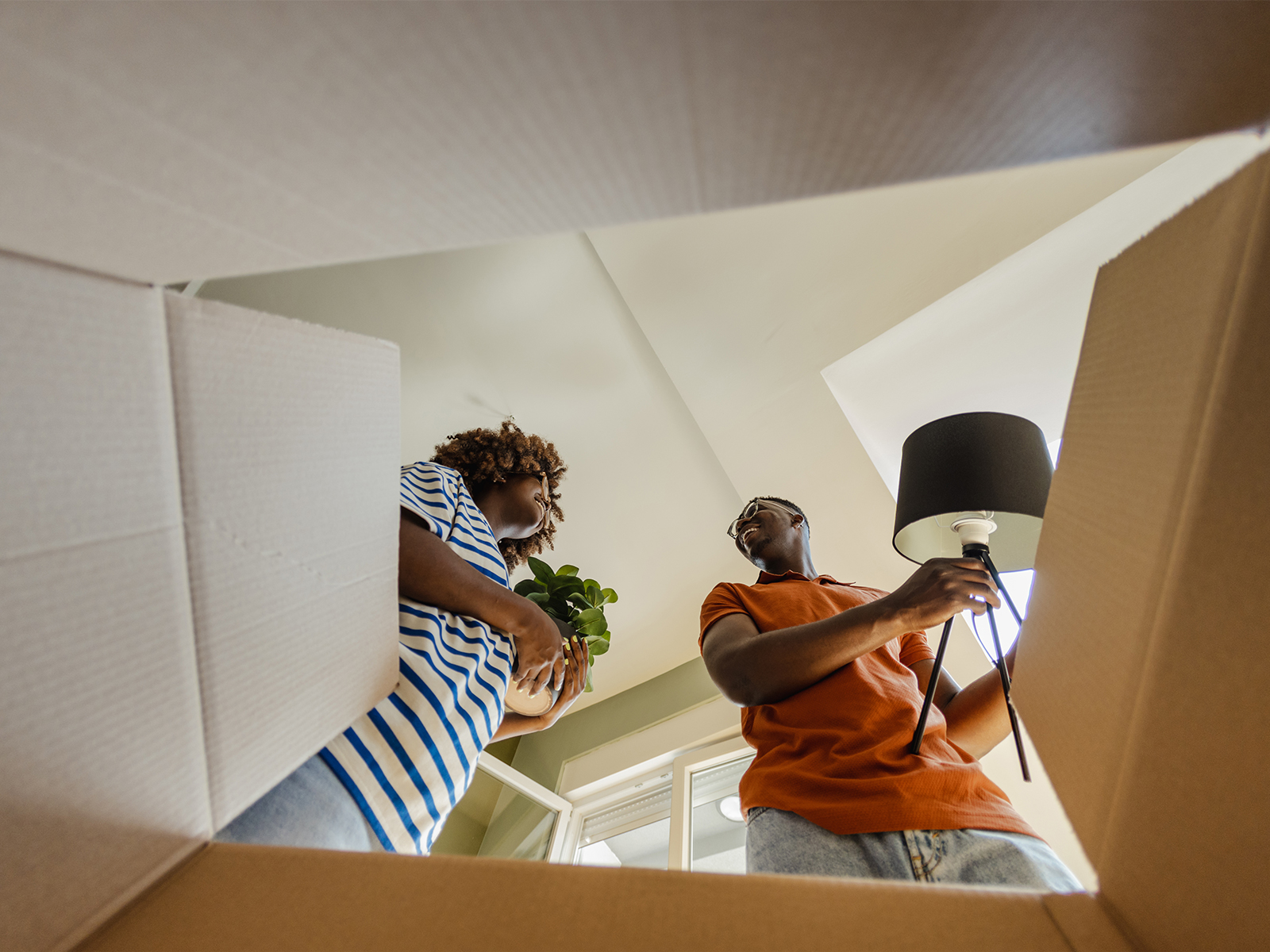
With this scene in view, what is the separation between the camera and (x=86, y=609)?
243 millimetres

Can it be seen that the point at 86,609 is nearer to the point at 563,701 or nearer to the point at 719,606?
the point at 563,701

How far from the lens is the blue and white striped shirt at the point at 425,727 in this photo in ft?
1.47

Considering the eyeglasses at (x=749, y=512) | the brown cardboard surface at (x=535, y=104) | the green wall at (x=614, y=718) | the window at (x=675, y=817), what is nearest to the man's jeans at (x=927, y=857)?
the brown cardboard surface at (x=535, y=104)

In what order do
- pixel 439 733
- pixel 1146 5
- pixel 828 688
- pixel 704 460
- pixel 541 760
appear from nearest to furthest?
pixel 1146 5
pixel 439 733
pixel 828 688
pixel 704 460
pixel 541 760

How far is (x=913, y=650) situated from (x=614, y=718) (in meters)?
1.98

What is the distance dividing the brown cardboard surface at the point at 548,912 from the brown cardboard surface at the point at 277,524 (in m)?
0.06

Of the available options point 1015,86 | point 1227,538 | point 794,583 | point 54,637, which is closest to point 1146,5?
point 1015,86

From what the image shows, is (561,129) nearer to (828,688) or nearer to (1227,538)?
(1227,538)

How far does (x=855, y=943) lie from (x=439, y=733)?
40 cm

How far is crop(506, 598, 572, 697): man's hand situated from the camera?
0.72m

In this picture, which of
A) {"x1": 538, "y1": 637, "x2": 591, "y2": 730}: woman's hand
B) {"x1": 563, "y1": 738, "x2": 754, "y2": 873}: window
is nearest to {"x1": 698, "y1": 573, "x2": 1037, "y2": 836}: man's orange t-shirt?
{"x1": 538, "y1": 637, "x2": 591, "y2": 730}: woman's hand

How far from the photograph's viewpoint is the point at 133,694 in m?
0.26

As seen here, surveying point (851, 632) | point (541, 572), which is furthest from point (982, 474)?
point (541, 572)

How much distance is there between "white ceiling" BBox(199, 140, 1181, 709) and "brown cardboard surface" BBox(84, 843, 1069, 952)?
1537 mm
